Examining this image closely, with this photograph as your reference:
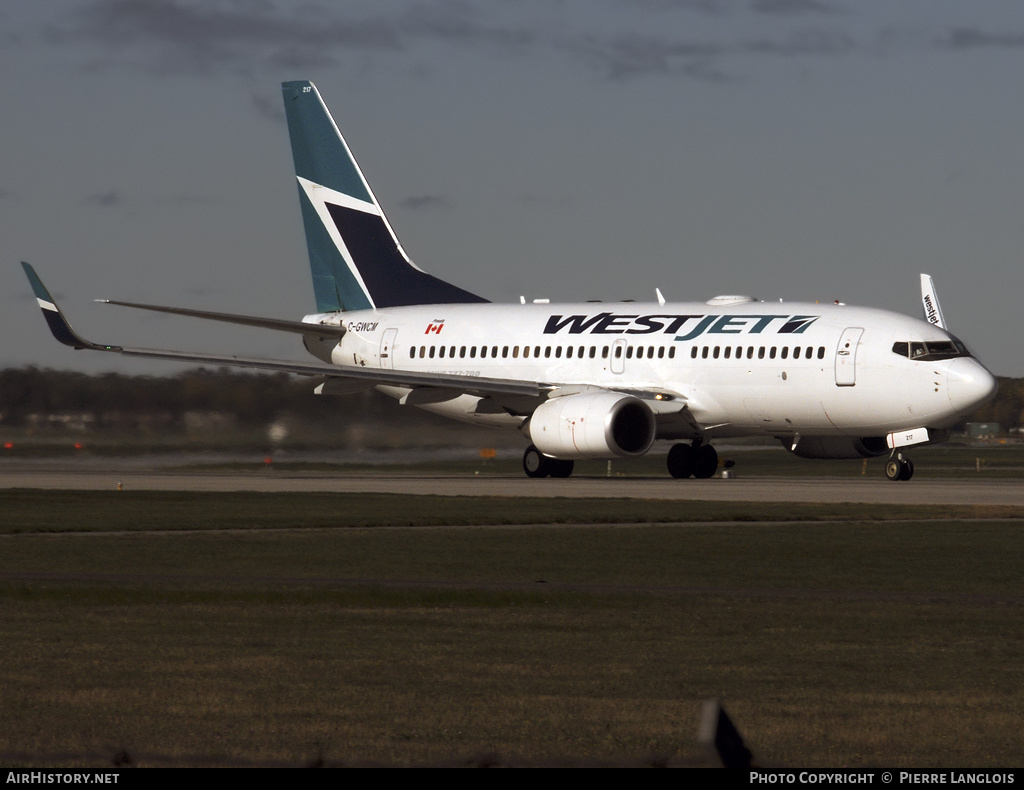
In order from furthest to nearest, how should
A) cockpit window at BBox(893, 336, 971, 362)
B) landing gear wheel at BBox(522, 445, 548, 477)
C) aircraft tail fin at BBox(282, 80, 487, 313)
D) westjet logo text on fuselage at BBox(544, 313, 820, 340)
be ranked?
aircraft tail fin at BBox(282, 80, 487, 313)
landing gear wheel at BBox(522, 445, 548, 477)
westjet logo text on fuselage at BBox(544, 313, 820, 340)
cockpit window at BBox(893, 336, 971, 362)

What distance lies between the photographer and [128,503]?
2650cm

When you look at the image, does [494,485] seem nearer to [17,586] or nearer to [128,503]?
[128,503]

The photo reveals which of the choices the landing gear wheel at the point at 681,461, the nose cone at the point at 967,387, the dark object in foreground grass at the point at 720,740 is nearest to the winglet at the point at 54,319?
the landing gear wheel at the point at 681,461

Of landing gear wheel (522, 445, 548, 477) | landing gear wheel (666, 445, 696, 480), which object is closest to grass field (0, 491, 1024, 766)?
landing gear wheel (522, 445, 548, 477)

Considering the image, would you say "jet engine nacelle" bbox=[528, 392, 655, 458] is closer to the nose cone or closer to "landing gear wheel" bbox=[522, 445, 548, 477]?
"landing gear wheel" bbox=[522, 445, 548, 477]

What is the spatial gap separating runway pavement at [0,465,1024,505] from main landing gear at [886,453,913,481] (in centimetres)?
33

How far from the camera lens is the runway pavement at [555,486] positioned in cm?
2928

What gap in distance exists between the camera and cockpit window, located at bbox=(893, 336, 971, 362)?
3372 cm

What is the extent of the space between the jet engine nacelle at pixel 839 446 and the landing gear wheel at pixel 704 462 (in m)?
1.79

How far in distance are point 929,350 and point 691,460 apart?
23.1 feet

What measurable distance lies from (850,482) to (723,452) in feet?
61.6
